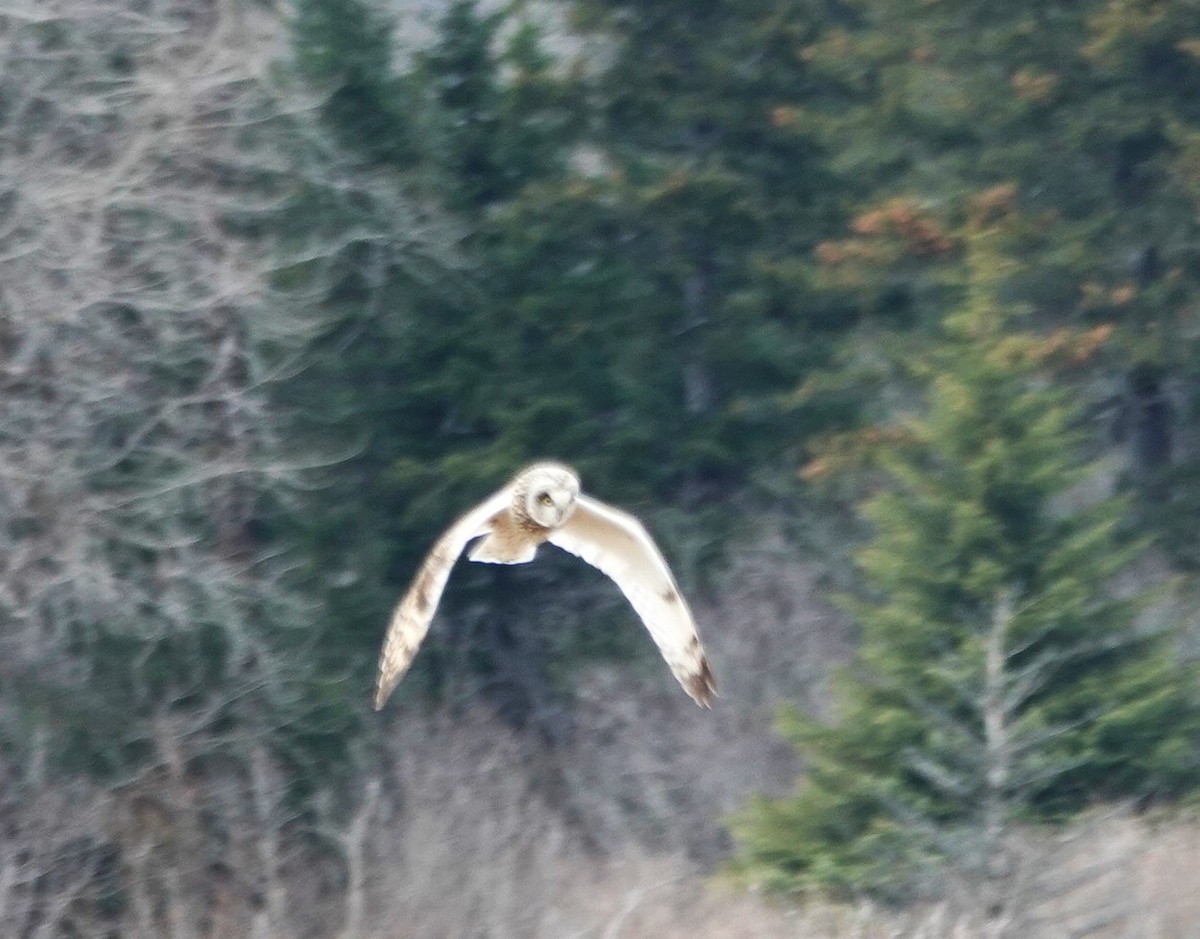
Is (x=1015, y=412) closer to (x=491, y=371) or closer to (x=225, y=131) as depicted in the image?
(x=491, y=371)

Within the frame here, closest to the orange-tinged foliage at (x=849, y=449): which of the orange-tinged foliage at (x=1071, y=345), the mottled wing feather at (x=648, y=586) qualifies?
the orange-tinged foliage at (x=1071, y=345)

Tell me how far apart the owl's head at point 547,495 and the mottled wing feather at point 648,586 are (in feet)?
0.51

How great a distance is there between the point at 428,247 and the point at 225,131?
1.42m

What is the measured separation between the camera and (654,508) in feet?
41.7

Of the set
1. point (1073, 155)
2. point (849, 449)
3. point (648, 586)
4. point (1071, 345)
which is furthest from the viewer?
point (1073, 155)

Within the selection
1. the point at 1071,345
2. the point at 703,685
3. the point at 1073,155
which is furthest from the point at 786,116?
the point at 703,685

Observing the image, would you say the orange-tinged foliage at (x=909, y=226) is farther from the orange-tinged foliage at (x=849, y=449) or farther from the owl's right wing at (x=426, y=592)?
the owl's right wing at (x=426, y=592)

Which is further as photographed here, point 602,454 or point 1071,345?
point 602,454

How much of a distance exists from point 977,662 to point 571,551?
2.90 m

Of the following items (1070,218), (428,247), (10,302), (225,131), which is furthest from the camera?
(1070,218)

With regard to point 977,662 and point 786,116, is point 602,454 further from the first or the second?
point 977,662

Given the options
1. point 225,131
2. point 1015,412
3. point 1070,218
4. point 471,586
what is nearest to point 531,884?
point 471,586

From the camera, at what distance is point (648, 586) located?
5824 mm

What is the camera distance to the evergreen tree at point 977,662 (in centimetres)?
831
